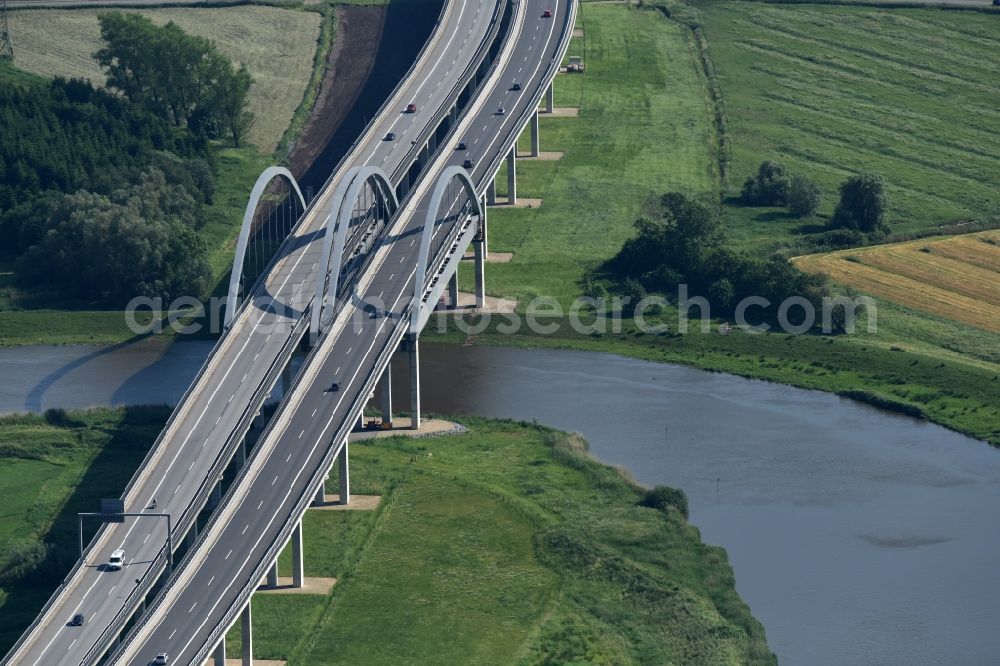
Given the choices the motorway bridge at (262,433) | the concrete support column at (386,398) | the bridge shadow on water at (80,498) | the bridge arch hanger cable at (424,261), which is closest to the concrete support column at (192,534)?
the motorway bridge at (262,433)

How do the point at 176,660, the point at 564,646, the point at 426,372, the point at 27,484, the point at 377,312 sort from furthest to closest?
the point at 426,372 < the point at 377,312 < the point at 27,484 < the point at 564,646 < the point at 176,660

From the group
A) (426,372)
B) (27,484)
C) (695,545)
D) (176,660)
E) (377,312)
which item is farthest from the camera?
(426,372)

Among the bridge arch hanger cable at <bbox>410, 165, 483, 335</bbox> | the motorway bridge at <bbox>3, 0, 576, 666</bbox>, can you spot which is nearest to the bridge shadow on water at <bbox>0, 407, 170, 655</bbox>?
the motorway bridge at <bbox>3, 0, 576, 666</bbox>

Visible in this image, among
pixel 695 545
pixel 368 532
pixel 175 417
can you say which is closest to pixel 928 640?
pixel 695 545

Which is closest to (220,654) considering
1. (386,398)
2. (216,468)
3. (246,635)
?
(246,635)

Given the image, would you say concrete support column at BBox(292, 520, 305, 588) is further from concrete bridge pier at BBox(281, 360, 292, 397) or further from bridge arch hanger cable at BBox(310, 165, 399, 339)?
concrete bridge pier at BBox(281, 360, 292, 397)

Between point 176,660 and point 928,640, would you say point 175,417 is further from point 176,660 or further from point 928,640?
point 928,640

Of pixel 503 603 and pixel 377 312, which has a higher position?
pixel 377 312
